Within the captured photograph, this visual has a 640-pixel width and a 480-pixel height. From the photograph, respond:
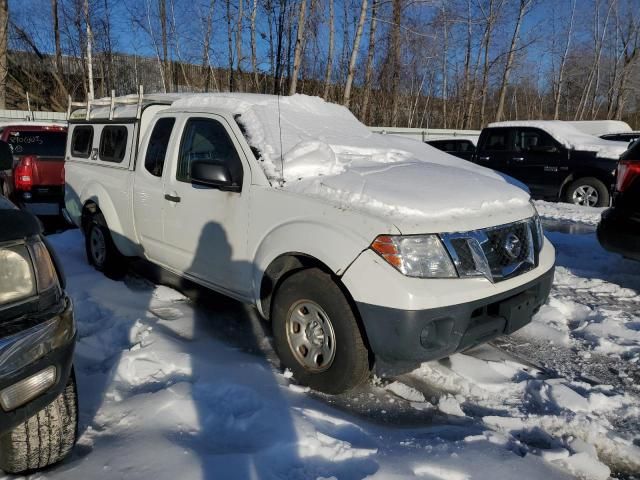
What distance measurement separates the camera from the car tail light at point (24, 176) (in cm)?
749

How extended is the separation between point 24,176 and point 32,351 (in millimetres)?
6648

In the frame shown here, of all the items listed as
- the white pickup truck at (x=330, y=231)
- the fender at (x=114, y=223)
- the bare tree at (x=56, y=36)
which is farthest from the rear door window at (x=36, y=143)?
the bare tree at (x=56, y=36)

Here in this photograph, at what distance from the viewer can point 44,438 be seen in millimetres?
2154

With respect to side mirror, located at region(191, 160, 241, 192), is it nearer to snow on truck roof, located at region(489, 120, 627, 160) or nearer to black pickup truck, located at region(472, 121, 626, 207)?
black pickup truck, located at region(472, 121, 626, 207)

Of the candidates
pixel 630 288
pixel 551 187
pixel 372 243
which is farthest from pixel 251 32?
pixel 372 243

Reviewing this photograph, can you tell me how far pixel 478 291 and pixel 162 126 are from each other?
118 inches

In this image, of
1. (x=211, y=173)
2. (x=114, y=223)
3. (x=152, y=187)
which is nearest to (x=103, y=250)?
(x=114, y=223)

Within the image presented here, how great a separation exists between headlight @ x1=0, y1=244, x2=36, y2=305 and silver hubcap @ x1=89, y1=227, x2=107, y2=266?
3.19 meters

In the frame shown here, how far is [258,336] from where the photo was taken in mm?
3854

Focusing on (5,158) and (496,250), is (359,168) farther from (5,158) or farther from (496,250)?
(5,158)

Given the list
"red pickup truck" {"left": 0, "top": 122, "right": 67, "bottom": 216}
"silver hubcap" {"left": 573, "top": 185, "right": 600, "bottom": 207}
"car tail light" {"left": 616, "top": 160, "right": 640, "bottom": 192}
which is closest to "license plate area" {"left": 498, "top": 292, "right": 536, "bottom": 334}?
"car tail light" {"left": 616, "top": 160, "right": 640, "bottom": 192}

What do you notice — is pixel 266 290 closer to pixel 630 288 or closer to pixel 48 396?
pixel 48 396

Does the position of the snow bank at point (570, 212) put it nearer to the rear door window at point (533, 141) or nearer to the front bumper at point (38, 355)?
the rear door window at point (533, 141)

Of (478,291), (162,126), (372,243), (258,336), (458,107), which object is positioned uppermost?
(458,107)
